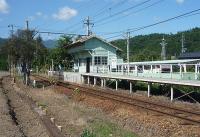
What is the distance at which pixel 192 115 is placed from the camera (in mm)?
20000

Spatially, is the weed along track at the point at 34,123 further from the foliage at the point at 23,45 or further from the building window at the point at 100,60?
the building window at the point at 100,60

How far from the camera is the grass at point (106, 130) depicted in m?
14.2

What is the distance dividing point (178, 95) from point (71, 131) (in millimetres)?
15773

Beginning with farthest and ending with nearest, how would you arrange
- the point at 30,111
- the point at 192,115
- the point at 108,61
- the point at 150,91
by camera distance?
the point at 108,61 < the point at 150,91 < the point at 30,111 < the point at 192,115

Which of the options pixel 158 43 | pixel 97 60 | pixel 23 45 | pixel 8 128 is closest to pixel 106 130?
pixel 8 128

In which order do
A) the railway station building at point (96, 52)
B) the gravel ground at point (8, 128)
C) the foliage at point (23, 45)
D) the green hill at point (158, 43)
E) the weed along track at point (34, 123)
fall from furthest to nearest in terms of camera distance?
the green hill at point (158, 43)
the railway station building at point (96, 52)
the foliage at point (23, 45)
the weed along track at point (34, 123)
the gravel ground at point (8, 128)

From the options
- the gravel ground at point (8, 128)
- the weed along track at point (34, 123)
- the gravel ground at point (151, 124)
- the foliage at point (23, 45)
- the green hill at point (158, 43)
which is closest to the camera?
the gravel ground at point (8, 128)

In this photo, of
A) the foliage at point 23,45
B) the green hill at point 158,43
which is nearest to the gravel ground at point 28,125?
the foliage at point 23,45

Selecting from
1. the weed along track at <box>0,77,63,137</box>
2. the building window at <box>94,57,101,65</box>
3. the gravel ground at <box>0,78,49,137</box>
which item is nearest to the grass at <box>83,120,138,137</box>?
the weed along track at <box>0,77,63,137</box>

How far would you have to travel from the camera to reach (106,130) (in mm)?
15070

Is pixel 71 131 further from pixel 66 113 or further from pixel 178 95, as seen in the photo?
pixel 178 95

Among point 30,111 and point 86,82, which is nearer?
point 30,111

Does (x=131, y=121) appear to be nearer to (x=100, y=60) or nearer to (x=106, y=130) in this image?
(x=106, y=130)

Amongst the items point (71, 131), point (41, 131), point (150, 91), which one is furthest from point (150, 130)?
point (150, 91)
